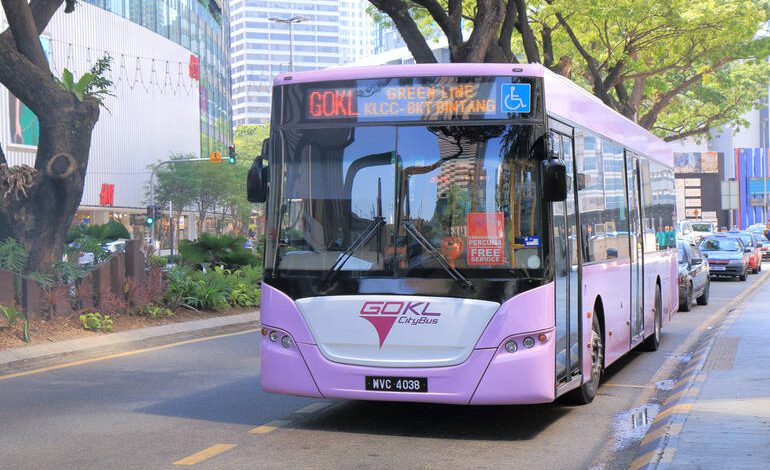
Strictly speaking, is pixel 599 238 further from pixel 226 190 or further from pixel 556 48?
pixel 226 190

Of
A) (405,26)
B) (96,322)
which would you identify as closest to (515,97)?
(96,322)

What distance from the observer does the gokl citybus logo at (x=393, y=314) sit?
8914 millimetres

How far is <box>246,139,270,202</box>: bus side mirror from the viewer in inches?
368

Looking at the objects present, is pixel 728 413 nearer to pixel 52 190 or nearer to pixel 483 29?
pixel 52 190

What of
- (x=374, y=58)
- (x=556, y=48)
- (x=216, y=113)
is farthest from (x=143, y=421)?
(x=374, y=58)

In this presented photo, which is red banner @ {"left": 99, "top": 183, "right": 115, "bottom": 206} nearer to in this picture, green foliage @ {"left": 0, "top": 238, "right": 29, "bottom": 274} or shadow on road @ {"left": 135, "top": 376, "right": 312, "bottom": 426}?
green foliage @ {"left": 0, "top": 238, "right": 29, "bottom": 274}

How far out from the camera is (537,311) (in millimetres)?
8953

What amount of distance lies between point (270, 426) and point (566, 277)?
271 cm

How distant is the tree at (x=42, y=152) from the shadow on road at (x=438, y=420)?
1000 centimetres

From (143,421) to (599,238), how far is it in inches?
182

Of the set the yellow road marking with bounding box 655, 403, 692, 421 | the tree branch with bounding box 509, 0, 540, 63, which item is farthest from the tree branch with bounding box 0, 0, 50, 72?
the yellow road marking with bounding box 655, 403, 692, 421

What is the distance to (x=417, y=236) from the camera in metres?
8.98

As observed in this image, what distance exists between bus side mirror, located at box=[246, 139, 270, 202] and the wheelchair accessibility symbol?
75.0 inches

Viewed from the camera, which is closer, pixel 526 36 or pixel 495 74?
pixel 495 74
